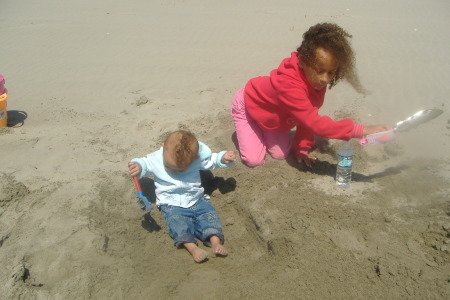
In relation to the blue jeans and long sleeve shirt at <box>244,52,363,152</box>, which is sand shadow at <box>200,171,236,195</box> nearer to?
the blue jeans

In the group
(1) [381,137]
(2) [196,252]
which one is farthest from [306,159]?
(2) [196,252]

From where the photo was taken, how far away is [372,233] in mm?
2818

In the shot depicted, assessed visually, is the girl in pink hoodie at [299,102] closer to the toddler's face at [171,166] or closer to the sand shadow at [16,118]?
the toddler's face at [171,166]

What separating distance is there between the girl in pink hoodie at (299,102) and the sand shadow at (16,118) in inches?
92.7

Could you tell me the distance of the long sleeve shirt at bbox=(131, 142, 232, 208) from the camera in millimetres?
3146

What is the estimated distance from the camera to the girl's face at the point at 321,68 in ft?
10.1

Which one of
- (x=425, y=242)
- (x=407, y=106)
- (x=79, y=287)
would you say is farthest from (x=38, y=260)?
(x=407, y=106)

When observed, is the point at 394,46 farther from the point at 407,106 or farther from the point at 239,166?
the point at 239,166

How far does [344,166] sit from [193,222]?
1.22 m

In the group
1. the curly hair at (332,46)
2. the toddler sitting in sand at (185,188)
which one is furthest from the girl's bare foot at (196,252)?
the curly hair at (332,46)

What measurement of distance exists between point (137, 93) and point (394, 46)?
3.80m

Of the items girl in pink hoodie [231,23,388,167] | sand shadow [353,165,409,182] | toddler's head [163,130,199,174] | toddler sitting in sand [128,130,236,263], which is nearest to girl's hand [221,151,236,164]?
toddler sitting in sand [128,130,236,263]

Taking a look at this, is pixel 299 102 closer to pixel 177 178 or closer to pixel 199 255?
pixel 177 178

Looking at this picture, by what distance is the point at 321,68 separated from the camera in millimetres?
3107
